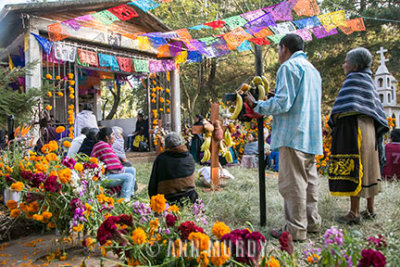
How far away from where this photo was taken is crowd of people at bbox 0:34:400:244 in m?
2.74

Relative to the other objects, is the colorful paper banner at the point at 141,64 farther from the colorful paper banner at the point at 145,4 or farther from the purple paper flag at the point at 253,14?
the purple paper flag at the point at 253,14

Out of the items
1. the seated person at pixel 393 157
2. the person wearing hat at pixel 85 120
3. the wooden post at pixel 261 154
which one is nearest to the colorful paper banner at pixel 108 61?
the person wearing hat at pixel 85 120

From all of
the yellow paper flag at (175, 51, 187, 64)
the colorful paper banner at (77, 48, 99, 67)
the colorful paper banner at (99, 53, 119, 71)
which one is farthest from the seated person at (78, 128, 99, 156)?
the yellow paper flag at (175, 51, 187, 64)

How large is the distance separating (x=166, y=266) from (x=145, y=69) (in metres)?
8.96

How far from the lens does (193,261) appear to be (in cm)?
163

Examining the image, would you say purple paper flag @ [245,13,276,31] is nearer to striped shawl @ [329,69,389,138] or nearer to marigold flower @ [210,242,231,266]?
striped shawl @ [329,69,389,138]

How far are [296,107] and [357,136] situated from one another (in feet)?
2.94

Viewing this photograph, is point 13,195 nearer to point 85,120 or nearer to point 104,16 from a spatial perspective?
point 85,120

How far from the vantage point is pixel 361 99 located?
3.18m

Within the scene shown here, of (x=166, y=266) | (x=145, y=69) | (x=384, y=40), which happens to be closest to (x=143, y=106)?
(x=145, y=69)

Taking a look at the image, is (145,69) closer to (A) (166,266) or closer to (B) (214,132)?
(B) (214,132)

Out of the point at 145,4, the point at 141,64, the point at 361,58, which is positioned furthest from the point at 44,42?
the point at 361,58

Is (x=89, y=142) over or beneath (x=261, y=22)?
beneath

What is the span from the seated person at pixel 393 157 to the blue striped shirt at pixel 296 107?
383 centimetres
